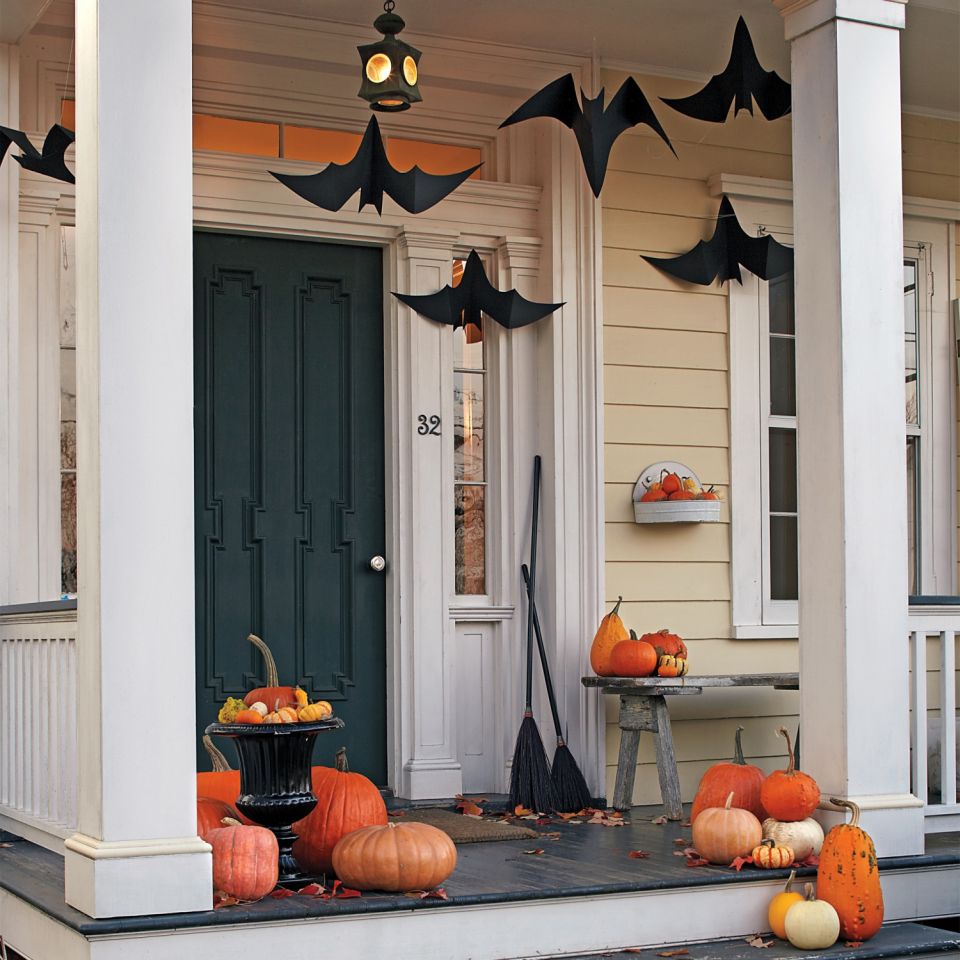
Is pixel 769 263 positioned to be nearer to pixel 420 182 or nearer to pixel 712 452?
pixel 712 452

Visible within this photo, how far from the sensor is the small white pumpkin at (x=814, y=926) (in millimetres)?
4055

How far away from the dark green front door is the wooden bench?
1009 millimetres

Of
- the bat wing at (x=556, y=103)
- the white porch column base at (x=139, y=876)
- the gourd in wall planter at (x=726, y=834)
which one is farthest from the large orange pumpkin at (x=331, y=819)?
the bat wing at (x=556, y=103)

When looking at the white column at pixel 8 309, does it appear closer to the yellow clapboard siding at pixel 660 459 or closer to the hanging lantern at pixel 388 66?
the hanging lantern at pixel 388 66

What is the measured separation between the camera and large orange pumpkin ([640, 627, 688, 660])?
590 centimetres

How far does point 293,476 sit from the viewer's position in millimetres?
5953

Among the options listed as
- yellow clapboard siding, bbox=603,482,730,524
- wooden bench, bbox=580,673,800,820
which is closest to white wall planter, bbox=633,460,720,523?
yellow clapboard siding, bbox=603,482,730,524

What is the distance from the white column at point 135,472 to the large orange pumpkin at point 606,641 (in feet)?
8.38

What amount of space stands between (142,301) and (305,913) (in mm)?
1634

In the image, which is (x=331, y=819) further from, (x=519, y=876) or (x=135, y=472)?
(x=135, y=472)

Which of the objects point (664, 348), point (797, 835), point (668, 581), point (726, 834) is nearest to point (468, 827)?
point (726, 834)

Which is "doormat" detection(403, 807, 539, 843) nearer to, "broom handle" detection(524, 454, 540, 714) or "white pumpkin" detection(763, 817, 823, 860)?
"broom handle" detection(524, 454, 540, 714)

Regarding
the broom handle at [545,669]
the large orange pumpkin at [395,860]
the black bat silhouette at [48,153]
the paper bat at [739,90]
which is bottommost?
the large orange pumpkin at [395,860]

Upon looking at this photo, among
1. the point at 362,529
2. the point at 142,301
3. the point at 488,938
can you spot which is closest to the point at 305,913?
the point at 488,938
